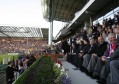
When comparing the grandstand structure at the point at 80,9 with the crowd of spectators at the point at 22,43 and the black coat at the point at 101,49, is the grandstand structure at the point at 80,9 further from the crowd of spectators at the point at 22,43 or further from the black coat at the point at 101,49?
the crowd of spectators at the point at 22,43

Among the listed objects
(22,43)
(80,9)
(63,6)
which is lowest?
(22,43)

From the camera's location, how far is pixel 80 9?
2480 cm

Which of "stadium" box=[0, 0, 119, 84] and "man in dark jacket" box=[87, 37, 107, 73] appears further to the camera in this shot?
"man in dark jacket" box=[87, 37, 107, 73]

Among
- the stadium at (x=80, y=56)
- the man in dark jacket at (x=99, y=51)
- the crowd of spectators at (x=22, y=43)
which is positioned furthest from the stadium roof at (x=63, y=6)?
the crowd of spectators at (x=22, y=43)

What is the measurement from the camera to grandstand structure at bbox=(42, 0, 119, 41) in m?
15.3

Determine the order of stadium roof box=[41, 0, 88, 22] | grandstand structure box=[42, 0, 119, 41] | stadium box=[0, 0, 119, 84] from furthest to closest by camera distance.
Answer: stadium roof box=[41, 0, 88, 22], grandstand structure box=[42, 0, 119, 41], stadium box=[0, 0, 119, 84]

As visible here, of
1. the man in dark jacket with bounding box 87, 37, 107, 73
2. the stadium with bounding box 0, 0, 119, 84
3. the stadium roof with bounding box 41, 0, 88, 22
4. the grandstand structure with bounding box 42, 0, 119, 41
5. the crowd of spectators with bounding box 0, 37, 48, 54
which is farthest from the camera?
the crowd of spectators with bounding box 0, 37, 48, 54

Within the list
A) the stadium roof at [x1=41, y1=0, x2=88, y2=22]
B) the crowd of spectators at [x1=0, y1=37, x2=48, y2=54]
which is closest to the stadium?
the stadium roof at [x1=41, y1=0, x2=88, y2=22]

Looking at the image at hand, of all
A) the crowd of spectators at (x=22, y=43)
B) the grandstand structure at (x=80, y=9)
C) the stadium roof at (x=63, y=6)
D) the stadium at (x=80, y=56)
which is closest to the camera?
the stadium at (x=80, y=56)

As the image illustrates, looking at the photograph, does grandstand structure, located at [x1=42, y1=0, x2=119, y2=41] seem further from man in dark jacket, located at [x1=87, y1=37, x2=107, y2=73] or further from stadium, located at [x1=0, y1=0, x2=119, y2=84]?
man in dark jacket, located at [x1=87, y1=37, x2=107, y2=73]

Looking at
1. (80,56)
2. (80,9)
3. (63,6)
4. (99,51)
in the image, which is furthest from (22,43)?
(99,51)

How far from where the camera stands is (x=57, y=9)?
28.3 meters

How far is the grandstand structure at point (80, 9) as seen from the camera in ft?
50.1

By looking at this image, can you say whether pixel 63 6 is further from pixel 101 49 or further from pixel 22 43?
pixel 22 43
